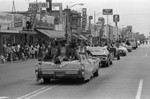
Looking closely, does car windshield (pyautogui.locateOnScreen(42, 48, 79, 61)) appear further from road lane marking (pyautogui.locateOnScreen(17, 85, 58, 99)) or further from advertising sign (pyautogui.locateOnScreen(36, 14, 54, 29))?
advertising sign (pyautogui.locateOnScreen(36, 14, 54, 29))

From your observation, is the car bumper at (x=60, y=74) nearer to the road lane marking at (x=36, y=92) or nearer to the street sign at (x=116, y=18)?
the road lane marking at (x=36, y=92)

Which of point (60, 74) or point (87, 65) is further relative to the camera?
point (87, 65)

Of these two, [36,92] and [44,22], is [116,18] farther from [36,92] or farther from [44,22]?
[36,92]

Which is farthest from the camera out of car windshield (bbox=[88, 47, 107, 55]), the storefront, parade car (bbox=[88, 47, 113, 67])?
the storefront

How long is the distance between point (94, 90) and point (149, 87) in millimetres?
2241

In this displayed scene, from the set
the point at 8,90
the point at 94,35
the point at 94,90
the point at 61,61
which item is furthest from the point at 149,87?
the point at 94,35

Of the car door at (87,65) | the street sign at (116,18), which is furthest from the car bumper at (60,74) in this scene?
the street sign at (116,18)

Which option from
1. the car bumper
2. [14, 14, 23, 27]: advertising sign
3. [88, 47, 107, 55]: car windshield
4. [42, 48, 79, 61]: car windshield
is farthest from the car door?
[14, 14, 23, 27]: advertising sign

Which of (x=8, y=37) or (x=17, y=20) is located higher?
(x=17, y=20)

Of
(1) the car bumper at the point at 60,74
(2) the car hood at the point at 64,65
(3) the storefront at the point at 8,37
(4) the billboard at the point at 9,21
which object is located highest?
(4) the billboard at the point at 9,21

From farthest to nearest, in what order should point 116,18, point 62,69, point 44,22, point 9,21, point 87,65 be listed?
1. point 116,18
2. point 44,22
3. point 9,21
4. point 87,65
5. point 62,69

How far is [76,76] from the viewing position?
1520 cm

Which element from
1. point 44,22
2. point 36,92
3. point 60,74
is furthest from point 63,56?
point 44,22

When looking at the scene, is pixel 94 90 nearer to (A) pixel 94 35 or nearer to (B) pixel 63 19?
(B) pixel 63 19
